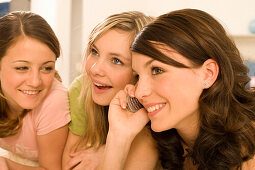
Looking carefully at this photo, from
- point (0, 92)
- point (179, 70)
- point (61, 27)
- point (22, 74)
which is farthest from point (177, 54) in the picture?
point (61, 27)

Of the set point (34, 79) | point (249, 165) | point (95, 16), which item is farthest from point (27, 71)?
point (95, 16)

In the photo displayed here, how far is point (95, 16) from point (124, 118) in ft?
7.25

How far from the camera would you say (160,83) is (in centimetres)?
114

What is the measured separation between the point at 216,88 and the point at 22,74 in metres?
0.86

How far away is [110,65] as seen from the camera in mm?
1429

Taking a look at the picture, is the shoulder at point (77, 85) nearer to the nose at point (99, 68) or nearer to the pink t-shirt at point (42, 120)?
the pink t-shirt at point (42, 120)

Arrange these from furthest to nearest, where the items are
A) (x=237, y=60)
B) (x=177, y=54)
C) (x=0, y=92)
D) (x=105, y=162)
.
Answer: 1. (x=0, y=92)
2. (x=105, y=162)
3. (x=237, y=60)
4. (x=177, y=54)

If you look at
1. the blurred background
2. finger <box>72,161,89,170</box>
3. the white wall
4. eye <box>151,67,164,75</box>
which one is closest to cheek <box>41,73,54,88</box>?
finger <box>72,161,89,170</box>

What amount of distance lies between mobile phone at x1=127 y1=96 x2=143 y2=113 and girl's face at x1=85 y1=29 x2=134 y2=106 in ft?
0.40

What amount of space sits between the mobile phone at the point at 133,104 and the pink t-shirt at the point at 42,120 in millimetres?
385

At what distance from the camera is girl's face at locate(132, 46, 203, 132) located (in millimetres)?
1116

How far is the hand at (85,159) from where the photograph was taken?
59.8 inches

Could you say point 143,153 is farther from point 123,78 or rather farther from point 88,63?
point 88,63

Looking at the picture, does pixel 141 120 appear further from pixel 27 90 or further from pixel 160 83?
pixel 27 90
